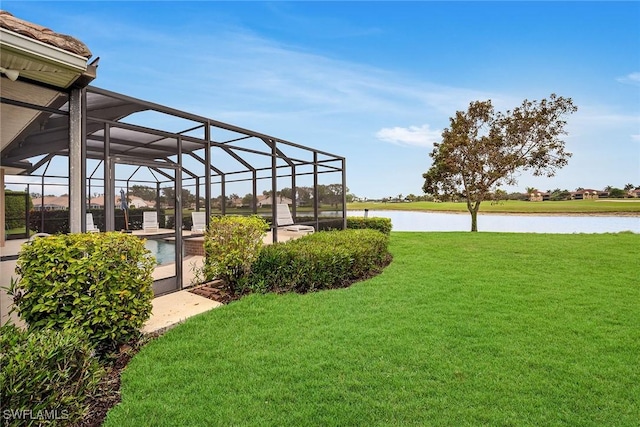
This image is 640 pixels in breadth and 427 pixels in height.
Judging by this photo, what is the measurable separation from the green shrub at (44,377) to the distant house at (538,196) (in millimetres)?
23647

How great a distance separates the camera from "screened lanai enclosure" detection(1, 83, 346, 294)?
375 centimetres

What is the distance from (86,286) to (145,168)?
5.00m

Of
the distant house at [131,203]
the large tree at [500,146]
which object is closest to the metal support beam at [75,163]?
the distant house at [131,203]

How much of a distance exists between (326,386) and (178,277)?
3726 mm

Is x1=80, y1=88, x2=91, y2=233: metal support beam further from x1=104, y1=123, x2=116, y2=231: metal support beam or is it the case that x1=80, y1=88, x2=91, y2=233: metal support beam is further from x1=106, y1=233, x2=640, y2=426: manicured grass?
x1=106, y1=233, x2=640, y2=426: manicured grass

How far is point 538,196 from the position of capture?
20688 mm

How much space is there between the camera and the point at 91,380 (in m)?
2.15

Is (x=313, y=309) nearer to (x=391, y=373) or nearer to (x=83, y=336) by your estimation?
(x=391, y=373)

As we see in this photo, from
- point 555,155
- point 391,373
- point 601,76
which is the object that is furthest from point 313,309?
point 555,155

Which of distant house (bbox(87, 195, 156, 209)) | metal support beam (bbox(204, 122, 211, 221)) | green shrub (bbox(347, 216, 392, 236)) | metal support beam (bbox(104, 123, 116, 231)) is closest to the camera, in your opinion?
metal support beam (bbox(104, 123, 116, 231))

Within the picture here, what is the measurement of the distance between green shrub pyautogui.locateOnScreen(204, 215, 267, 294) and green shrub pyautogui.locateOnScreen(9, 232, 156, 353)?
1.77 meters

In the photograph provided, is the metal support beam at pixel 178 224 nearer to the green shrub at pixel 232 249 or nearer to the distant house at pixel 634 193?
the green shrub at pixel 232 249

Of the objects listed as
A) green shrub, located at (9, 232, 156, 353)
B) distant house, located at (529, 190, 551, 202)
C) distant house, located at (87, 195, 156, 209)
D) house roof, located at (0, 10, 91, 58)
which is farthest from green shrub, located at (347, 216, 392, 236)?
distant house, located at (529, 190, 551, 202)

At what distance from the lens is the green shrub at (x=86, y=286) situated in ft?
8.41
